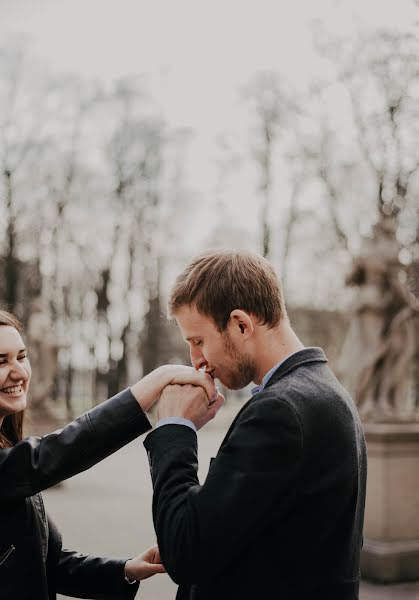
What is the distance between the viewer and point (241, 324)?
2.00 m

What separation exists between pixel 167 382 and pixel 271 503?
0.46 metres

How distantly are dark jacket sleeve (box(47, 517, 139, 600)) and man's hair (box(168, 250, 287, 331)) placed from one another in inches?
39.7

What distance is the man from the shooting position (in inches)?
69.1

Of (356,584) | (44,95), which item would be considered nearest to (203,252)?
(356,584)

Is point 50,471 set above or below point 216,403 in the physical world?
below

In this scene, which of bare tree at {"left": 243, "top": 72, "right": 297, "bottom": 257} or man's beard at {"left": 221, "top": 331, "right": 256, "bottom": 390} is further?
bare tree at {"left": 243, "top": 72, "right": 297, "bottom": 257}

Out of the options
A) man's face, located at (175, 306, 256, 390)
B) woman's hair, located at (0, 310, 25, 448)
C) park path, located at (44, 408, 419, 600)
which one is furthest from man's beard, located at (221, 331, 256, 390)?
park path, located at (44, 408, 419, 600)

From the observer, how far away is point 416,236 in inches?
958

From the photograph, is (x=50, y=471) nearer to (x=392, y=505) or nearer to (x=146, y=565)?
(x=146, y=565)

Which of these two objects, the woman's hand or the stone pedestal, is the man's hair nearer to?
the woman's hand

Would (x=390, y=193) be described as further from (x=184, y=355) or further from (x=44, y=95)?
(x=184, y=355)

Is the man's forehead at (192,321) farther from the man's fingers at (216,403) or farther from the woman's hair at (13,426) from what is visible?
the woman's hair at (13,426)

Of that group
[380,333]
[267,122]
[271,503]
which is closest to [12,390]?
[271,503]

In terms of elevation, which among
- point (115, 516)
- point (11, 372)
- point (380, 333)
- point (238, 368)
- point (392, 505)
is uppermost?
point (238, 368)
